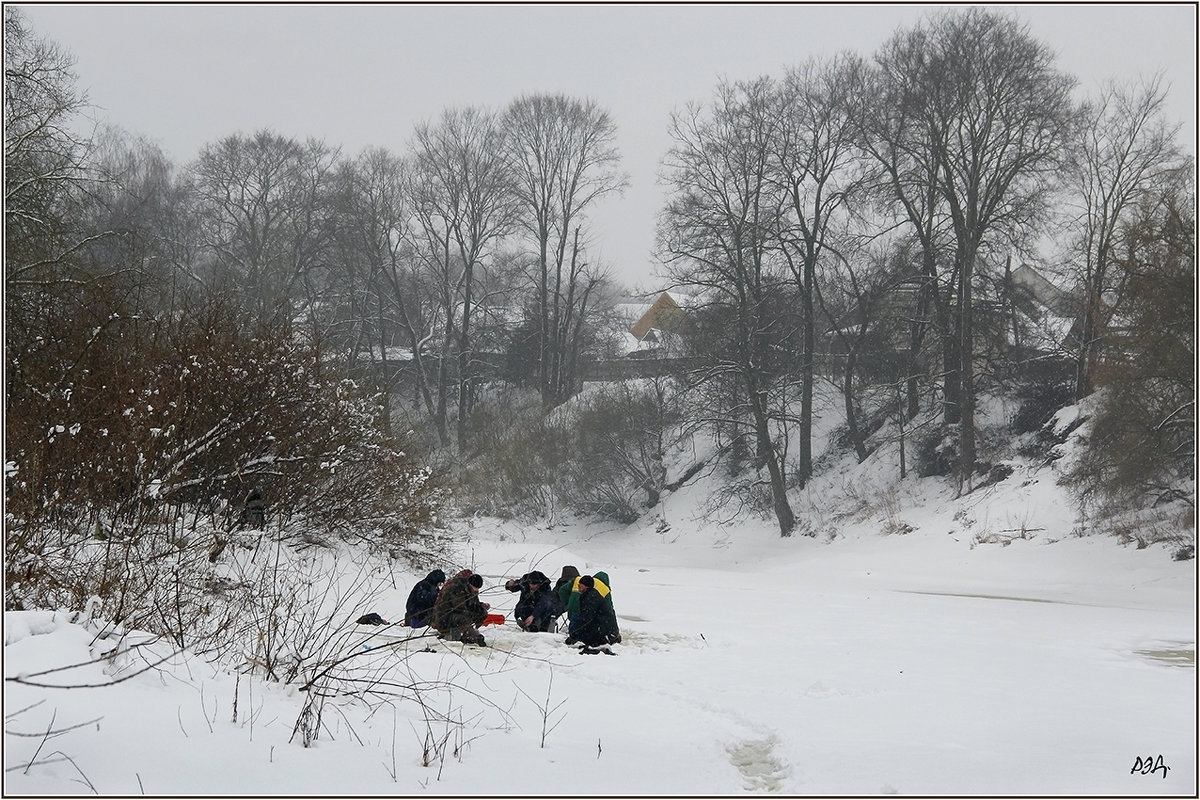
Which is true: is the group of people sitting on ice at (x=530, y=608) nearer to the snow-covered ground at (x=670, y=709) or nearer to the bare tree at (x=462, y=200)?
the snow-covered ground at (x=670, y=709)

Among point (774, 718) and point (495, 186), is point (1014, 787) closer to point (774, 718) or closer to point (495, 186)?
point (774, 718)

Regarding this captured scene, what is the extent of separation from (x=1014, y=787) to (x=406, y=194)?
4206 centimetres

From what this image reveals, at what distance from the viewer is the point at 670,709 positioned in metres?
7.56

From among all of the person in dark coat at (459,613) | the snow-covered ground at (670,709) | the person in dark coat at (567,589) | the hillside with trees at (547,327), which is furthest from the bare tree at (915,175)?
the person in dark coat at (459,613)

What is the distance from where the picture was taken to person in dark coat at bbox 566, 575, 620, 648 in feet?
35.1

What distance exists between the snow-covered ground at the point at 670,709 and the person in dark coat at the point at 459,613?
30 centimetres

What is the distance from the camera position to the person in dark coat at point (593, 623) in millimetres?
10695

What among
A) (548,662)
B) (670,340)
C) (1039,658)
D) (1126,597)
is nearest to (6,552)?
(548,662)

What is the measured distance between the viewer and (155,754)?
4684 millimetres

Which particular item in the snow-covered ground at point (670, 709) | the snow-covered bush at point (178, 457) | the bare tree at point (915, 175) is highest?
the bare tree at point (915, 175)

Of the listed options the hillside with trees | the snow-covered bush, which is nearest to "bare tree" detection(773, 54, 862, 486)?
the hillside with trees

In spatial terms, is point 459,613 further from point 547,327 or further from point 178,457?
point 547,327

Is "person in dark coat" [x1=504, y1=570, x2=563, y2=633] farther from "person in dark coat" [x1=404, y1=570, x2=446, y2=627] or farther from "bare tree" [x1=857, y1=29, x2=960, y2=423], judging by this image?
"bare tree" [x1=857, y1=29, x2=960, y2=423]

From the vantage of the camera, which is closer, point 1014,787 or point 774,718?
point 1014,787
